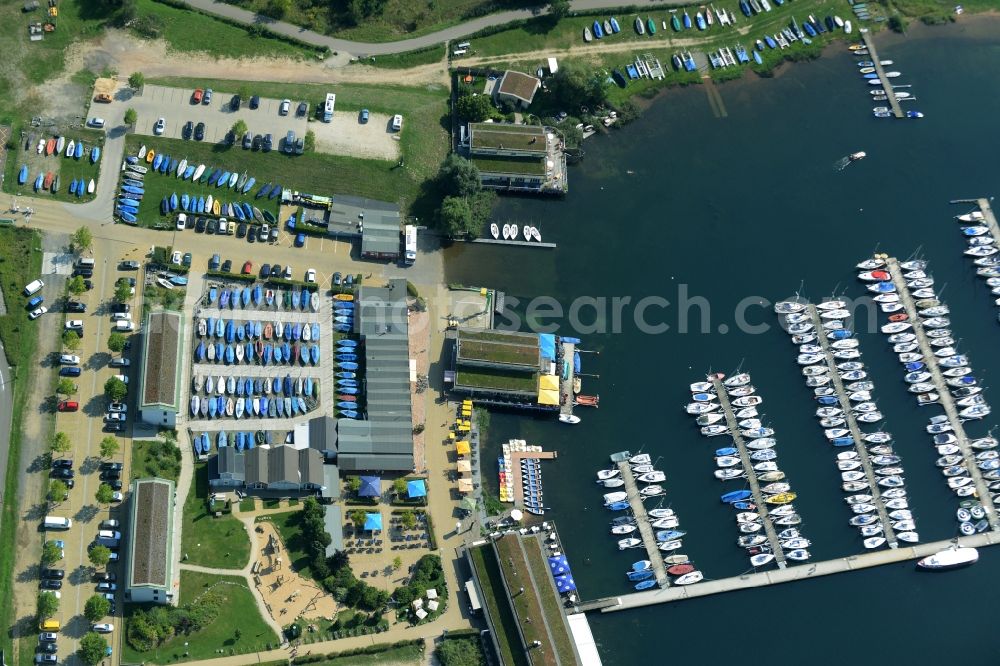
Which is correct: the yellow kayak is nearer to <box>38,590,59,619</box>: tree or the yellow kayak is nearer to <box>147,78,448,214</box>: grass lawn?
→ <box>147,78,448,214</box>: grass lawn

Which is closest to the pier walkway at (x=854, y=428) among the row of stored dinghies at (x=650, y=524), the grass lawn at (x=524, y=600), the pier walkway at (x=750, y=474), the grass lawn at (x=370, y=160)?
the pier walkway at (x=750, y=474)

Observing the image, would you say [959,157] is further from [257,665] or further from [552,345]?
[257,665]

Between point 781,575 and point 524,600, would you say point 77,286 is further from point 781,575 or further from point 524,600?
point 781,575

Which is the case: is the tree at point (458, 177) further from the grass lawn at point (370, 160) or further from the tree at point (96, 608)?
the tree at point (96, 608)

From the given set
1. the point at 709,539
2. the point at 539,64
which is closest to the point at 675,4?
the point at 539,64

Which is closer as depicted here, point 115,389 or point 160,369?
point 115,389

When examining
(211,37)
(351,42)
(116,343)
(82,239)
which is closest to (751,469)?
(116,343)

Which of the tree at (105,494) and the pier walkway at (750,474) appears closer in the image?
the tree at (105,494)
